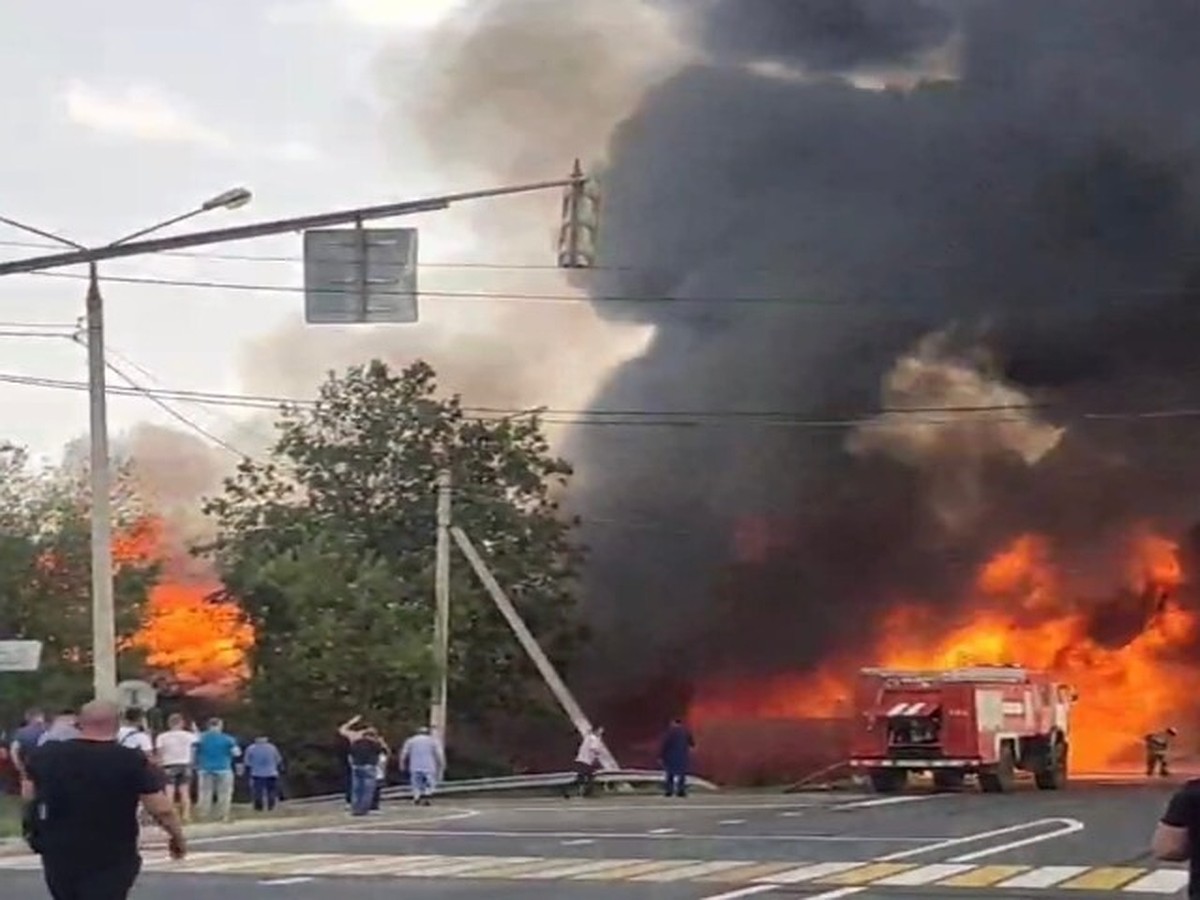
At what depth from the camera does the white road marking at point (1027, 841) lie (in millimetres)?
19828

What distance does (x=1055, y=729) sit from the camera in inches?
1571

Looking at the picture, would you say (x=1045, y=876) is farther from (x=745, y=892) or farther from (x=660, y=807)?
(x=660, y=807)

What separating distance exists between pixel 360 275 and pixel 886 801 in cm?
1762

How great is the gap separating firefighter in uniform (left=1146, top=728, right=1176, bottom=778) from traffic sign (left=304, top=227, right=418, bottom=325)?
100 ft

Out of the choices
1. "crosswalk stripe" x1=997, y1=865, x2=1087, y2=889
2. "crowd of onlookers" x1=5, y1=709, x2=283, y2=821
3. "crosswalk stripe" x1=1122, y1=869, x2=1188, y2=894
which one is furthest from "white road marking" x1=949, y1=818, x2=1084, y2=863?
"crowd of onlookers" x1=5, y1=709, x2=283, y2=821

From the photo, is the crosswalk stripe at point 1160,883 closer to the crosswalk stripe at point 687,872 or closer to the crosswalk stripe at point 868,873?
the crosswalk stripe at point 868,873

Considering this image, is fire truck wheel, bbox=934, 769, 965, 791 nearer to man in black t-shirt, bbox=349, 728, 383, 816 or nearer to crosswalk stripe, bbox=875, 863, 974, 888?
man in black t-shirt, bbox=349, 728, 383, 816

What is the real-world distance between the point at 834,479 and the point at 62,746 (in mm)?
45264

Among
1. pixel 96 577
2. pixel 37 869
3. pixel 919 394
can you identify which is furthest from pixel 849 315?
pixel 37 869

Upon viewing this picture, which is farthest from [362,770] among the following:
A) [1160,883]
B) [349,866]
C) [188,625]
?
[188,625]

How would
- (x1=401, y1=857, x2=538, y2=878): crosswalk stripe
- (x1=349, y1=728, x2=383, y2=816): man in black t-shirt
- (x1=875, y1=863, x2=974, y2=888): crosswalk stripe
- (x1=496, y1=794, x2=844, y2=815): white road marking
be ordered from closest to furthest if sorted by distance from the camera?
(x1=875, y1=863, x2=974, y2=888): crosswalk stripe → (x1=401, y1=857, x2=538, y2=878): crosswalk stripe → (x1=349, y1=728, x2=383, y2=816): man in black t-shirt → (x1=496, y1=794, x2=844, y2=815): white road marking

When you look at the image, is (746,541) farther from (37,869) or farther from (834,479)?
(37,869)

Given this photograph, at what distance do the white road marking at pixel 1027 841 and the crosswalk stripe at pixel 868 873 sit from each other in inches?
32.2

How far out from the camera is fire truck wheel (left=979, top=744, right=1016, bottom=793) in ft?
120
